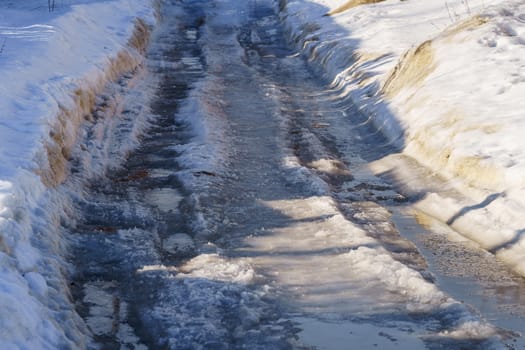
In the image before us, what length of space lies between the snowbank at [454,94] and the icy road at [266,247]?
0.34 meters

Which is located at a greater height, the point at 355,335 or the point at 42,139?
the point at 42,139

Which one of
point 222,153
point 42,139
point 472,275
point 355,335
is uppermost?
point 42,139

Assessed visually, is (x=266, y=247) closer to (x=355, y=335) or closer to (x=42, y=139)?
(x=355, y=335)

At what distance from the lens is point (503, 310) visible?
19.1 feet

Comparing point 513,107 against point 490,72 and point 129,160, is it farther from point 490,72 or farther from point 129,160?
point 129,160

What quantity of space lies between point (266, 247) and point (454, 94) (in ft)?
15.5

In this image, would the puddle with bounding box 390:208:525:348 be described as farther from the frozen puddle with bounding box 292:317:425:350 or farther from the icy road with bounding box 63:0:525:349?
the frozen puddle with bounding box 292:317:425:350

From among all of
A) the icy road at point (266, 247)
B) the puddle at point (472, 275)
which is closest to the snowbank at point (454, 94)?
the puddle at point (472, 275)

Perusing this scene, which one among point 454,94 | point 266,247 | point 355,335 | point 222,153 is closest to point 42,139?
point 222,153

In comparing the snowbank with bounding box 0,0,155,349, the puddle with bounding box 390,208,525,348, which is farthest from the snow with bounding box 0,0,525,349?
the puddle with bounding box 390,208,525,348

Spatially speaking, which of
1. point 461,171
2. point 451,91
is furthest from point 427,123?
point 461,171

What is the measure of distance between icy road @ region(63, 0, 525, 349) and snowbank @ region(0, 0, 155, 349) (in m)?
0.27

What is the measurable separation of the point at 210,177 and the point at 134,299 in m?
2.96

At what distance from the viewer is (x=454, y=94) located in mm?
10461
